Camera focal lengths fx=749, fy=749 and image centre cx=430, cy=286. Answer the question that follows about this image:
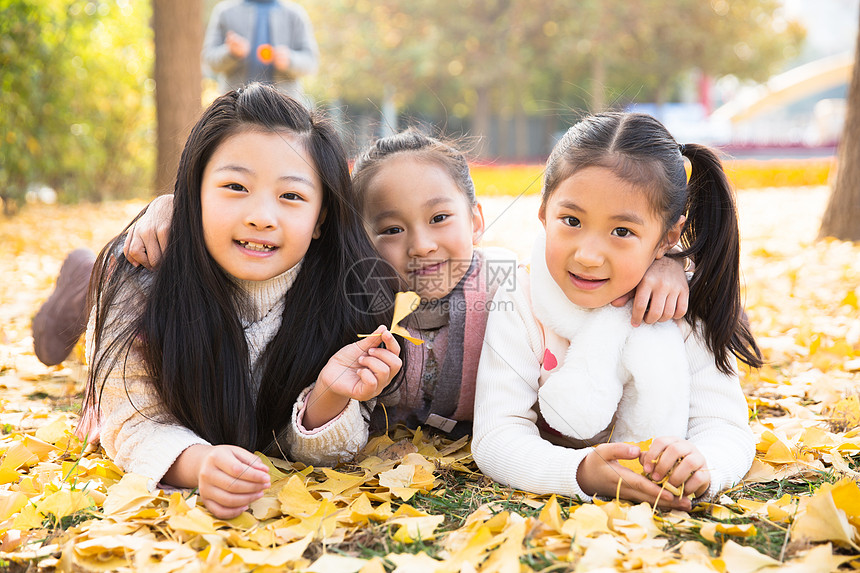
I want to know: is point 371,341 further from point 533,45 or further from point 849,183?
point 533,45

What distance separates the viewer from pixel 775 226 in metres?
6.38

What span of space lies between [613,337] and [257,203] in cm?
90

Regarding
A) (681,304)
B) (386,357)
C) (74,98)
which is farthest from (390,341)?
(74,98)

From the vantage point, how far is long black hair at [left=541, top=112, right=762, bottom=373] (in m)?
1.70

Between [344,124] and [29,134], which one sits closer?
[344,124]

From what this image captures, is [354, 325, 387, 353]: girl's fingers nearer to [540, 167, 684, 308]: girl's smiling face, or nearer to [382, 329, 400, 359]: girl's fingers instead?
[382, 329, 400, 359]: girl's fingers

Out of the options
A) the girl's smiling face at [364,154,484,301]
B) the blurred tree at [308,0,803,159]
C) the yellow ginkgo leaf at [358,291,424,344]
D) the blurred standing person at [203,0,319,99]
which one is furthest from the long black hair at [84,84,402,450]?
the blurred tree at [308,0,803,159]

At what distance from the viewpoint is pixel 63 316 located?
2.60m

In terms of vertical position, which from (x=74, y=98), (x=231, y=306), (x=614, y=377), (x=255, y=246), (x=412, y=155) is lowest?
(x=614, y=377)

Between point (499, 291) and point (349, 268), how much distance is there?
1.34 ft

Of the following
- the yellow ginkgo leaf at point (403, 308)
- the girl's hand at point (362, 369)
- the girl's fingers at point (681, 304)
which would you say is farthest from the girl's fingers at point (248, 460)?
the girl's fingers at point (681, 304)

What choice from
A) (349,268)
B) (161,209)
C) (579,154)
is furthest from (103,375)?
(579,154)

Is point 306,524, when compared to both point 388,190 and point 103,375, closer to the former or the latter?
point 103,375

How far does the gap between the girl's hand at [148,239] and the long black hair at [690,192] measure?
0.98 meters
